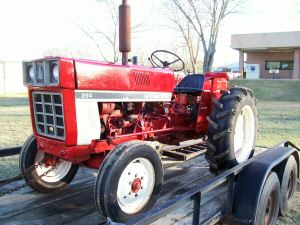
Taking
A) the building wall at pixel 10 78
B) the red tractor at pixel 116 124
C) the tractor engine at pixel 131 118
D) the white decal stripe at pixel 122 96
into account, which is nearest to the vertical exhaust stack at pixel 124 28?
the red tractor at pixel 116 124

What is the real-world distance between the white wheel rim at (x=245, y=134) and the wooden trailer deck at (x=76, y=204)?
1.75 ft

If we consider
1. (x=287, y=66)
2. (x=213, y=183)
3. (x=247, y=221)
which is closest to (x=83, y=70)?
(x=213, y=183)

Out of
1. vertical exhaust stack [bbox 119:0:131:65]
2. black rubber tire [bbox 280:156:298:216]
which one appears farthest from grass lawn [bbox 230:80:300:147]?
vertical exhaust stack [bbox 119:0:131:65]

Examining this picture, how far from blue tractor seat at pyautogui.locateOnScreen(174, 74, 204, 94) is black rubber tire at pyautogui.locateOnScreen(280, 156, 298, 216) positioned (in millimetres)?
1403

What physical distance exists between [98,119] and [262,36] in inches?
1285

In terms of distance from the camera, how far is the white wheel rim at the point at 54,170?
376 cm

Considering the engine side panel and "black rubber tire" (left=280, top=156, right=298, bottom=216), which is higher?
the engine side panel

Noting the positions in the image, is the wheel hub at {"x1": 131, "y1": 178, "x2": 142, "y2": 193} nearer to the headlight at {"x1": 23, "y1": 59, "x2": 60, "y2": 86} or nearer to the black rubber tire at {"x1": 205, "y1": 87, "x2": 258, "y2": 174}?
the black rubber tire at {"x1": 205, "y1": 87, "x2": 258, "y2": 174}

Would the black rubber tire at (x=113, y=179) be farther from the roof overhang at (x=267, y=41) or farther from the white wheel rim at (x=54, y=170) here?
the roof overhang at (x=267, y=41)

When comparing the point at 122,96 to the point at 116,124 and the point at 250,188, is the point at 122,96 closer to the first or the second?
the point at 116,124

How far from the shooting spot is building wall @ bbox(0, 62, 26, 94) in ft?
99.8

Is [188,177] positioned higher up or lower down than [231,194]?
lower down

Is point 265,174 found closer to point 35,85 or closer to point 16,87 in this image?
point 35,85

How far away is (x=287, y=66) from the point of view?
35469mm
